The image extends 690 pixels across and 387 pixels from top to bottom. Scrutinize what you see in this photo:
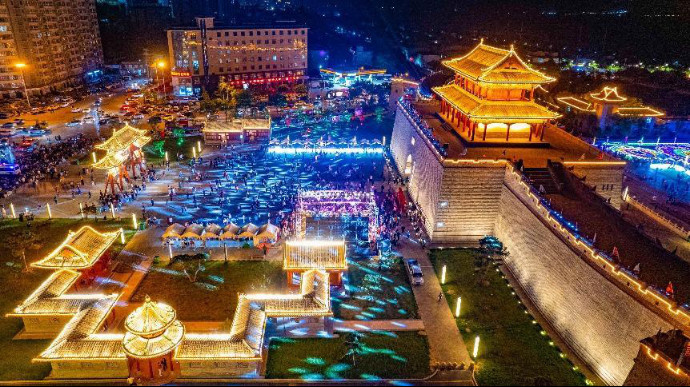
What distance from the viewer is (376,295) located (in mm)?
A: 26094

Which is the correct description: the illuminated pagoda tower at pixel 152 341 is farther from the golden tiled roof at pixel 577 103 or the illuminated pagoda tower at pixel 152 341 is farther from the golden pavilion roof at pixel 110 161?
the golden tiled roof at pixel 577 103

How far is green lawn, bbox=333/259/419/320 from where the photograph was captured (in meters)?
24.5

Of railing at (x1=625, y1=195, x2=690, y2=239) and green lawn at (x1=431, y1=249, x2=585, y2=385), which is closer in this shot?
green lawn at (x1=431, y1=249, x2=585, y2=385)

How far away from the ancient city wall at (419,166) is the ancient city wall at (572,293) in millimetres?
5206

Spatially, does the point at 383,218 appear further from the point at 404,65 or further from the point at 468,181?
the point at 404,65

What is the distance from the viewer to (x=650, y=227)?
32812 mm

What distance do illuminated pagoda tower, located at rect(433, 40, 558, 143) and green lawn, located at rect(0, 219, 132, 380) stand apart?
29198mm

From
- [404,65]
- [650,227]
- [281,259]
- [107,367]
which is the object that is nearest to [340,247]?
[281,259]

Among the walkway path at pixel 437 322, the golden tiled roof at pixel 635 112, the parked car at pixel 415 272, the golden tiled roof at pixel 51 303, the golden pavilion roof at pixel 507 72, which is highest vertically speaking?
the golden pavilion roof at pixel 507 72

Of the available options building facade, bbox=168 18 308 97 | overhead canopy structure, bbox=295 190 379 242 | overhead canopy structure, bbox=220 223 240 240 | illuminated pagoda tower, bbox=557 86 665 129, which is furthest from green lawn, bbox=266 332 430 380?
building facade, bbox=168 18 308 97

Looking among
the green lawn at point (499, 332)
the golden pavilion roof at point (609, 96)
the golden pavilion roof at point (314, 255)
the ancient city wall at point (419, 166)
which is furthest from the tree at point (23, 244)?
the golden pavilion roof at point (609, 96)

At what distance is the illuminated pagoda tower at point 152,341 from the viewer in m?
18.1

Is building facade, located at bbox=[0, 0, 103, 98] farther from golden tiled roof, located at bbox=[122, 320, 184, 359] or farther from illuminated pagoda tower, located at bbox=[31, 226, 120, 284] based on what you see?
golden tiled roof, located at bbox=[122, 320, 184, 359]

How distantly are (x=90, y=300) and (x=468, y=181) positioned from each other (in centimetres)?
2454
